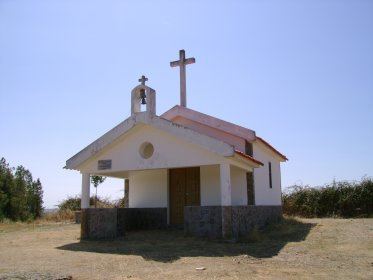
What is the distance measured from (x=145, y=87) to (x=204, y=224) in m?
4.88

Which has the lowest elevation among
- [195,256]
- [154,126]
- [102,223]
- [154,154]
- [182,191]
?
[195,256]

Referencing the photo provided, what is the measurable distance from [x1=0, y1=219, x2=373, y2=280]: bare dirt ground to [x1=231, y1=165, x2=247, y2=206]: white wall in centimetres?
181

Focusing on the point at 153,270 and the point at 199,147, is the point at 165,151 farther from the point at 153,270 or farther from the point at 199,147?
the point at 153,270

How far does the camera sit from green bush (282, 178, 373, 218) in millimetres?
21203

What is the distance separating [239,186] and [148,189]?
3.67m

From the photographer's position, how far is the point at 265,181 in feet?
56.8

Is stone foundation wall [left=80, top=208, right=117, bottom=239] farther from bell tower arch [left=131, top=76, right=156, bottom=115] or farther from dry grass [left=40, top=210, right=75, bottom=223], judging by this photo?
dry grass [left=40, top=210, right=75, bottom=223]

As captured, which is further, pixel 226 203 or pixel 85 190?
pixel 85 190

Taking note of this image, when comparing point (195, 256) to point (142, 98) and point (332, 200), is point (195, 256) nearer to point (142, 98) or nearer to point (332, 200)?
point (142, 98)

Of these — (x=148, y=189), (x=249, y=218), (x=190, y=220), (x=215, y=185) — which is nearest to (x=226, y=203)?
(x=190, y=220)

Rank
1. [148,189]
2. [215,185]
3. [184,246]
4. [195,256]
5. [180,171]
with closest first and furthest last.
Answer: [195,256], [184,246], [215,185], [180,171], [148,189]

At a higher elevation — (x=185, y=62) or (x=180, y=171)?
(x=185, y=62)

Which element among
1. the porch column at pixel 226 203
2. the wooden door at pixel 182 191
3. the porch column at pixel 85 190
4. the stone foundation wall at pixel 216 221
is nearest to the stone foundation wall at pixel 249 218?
the stone foundation wall at pixel 216 221

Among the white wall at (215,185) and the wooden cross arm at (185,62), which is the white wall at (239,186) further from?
the wooden cross arm at (185,62)
